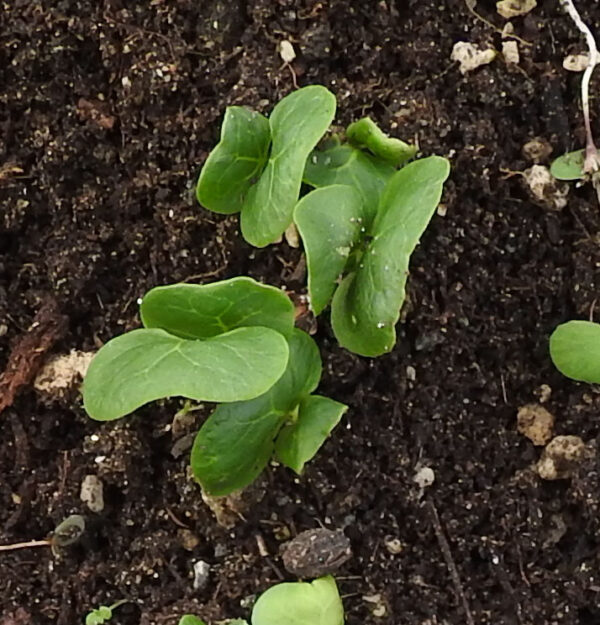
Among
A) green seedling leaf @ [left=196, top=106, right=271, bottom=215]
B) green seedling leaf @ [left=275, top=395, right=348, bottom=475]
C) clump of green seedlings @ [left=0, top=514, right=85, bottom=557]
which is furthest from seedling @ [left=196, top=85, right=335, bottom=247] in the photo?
clump of green seedlings @ [left=0, top=514, right=85, bottom=557]

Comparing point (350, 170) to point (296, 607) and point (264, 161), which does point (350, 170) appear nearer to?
point (264, 161)

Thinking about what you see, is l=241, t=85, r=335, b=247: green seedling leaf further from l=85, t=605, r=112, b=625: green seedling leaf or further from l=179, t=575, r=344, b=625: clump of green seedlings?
l=85, t=605, r=112, b=625: green seedling leaf

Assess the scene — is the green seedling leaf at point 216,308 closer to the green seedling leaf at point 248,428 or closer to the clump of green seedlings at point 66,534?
the green seedling leaf at point 248,428

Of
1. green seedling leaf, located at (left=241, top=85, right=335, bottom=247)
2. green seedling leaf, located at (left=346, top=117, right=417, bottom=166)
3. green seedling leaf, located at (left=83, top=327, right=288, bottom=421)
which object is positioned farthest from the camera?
green seedling leaf, located at (left=346, top=117, right=417, bottom=166)

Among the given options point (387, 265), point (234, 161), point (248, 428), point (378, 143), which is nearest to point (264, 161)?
point (234, 161)

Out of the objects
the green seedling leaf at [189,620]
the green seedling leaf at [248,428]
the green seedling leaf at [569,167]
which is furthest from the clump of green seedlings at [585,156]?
the green seedling leaf at [189,620]

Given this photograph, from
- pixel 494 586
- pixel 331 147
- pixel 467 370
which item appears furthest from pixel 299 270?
pixel 494 586

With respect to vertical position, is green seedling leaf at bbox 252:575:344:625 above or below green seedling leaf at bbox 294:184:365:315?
below
